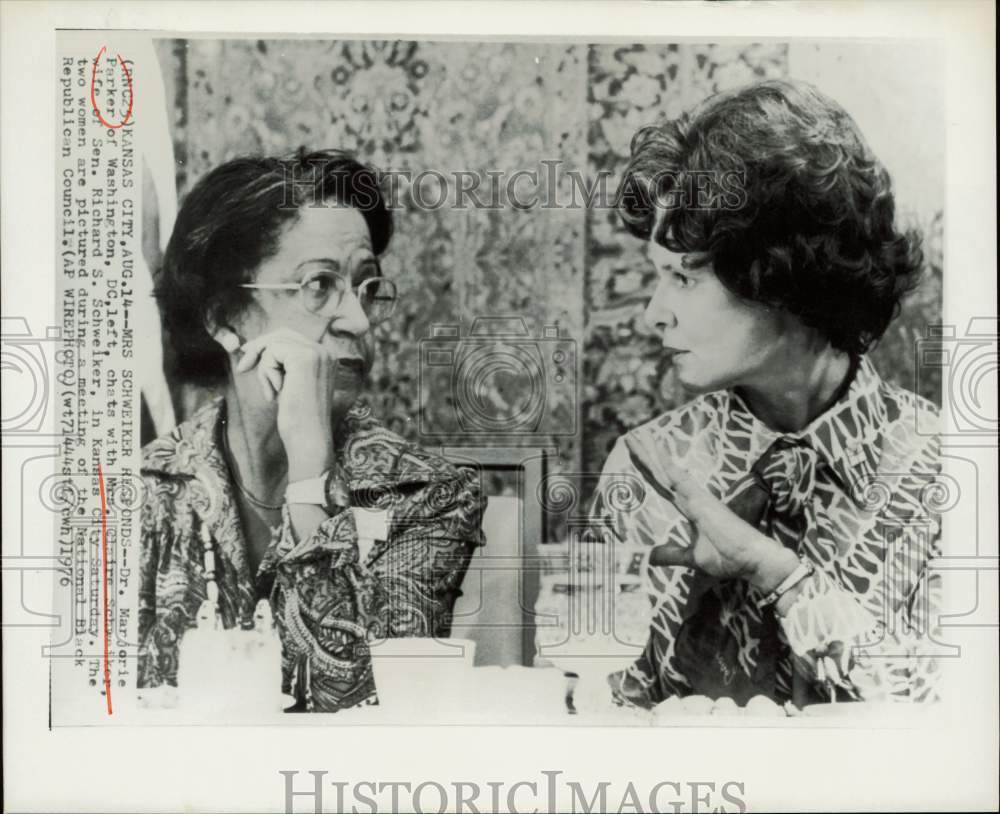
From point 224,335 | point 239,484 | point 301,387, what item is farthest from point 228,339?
point 239,484

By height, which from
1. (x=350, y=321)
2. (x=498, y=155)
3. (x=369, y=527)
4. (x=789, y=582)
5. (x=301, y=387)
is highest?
(x=498, y=155)

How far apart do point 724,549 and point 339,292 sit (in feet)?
2.94

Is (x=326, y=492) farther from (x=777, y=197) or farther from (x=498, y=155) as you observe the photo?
(x=777, y=197)

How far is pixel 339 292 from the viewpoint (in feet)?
8.60

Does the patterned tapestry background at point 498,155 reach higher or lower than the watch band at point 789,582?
higher

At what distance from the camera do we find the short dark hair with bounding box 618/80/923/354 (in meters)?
2.61

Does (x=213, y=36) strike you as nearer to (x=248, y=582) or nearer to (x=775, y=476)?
(x=248, y=582)

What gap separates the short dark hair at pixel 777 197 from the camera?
103 inches

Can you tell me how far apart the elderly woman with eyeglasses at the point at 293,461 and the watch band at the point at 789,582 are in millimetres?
565

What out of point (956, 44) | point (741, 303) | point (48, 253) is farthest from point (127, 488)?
point (956, 44)

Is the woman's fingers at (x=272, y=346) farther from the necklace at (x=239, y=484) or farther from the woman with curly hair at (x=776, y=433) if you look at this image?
the woman with curly hair at (x=776, y=433)

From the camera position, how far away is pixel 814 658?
2619 mm

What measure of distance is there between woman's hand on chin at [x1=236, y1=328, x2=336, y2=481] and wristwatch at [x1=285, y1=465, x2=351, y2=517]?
0.05 ft

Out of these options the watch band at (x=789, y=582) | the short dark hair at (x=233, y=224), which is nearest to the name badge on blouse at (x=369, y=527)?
the short dark hair at (x=233, y=224)
